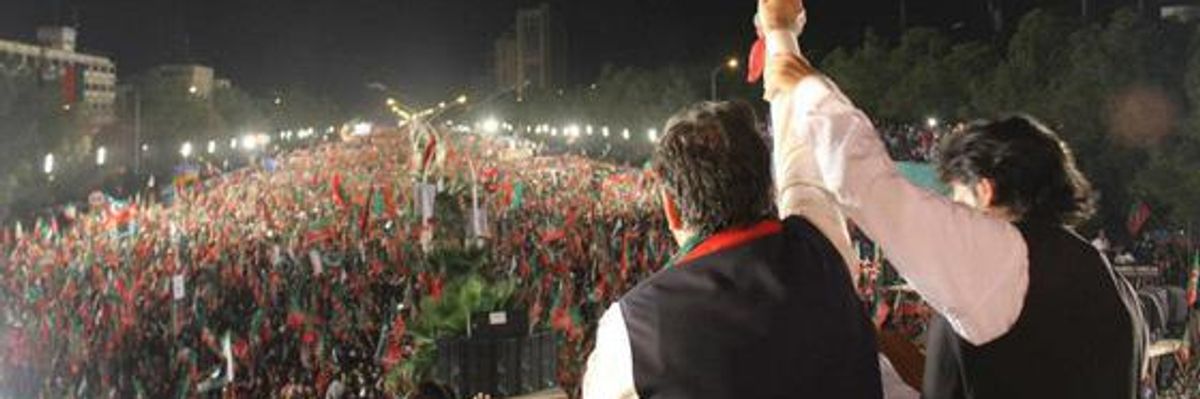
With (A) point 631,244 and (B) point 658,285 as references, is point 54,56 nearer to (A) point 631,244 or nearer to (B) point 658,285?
(A) point 631,244

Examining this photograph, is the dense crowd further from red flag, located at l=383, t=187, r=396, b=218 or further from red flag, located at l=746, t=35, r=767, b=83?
red flag, located at l=746, t=35, r=767, b=83

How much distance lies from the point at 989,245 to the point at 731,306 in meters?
0.50

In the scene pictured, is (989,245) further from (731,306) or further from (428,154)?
(428,154)

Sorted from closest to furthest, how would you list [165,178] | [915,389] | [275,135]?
[915,389] → [165,178] → [275,135]

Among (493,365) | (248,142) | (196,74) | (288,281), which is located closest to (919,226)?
(493,365)

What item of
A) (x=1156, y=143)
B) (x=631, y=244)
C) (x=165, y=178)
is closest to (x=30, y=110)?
(x=165, y=178)

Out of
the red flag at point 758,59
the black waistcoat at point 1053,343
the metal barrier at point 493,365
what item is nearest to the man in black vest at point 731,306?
the black waistcoat at point 1053,343

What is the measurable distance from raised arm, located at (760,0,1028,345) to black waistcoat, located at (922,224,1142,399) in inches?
1.5

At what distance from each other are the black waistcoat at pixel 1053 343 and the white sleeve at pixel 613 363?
0.64 meters

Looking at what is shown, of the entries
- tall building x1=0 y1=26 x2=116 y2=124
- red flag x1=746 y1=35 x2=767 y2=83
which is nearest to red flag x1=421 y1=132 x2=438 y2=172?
red flag x1=746 y1=35 x2=767 y2=83

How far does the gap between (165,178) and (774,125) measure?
5273cm

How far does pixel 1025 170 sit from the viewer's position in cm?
227

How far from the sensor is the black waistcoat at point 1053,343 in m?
2.09

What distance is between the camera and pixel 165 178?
168 ft
